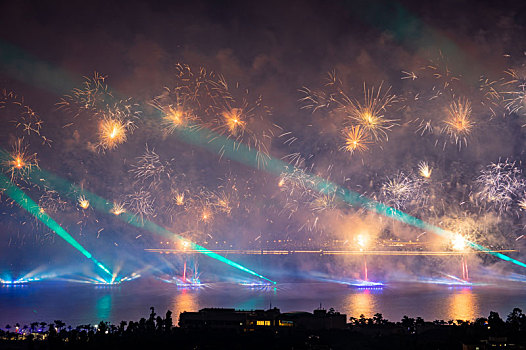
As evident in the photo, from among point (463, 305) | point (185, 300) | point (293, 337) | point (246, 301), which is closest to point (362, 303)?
point (463, 305)

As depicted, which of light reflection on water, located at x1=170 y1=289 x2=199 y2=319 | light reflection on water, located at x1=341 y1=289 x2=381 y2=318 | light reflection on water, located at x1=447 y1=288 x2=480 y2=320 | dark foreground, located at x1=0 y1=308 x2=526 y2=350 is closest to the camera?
dark foreground, located at x1=0 y1=308 x2=526 y2=350

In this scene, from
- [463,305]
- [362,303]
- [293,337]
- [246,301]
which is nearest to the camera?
[293,337]

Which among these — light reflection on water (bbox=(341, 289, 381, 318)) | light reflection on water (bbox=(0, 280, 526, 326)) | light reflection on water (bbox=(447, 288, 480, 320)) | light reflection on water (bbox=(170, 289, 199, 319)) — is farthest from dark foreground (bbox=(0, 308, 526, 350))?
light reflection on water (bbox=(170, 289, 199, 319))

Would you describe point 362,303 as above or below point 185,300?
below

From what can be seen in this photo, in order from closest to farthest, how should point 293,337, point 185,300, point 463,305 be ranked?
point 293,337
point 463,305
point 185,300

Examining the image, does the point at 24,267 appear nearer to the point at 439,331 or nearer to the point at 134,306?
the point at 134,306

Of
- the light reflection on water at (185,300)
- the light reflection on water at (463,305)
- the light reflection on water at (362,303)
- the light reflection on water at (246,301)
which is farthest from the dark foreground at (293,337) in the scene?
the light reflection on water at (185,300)

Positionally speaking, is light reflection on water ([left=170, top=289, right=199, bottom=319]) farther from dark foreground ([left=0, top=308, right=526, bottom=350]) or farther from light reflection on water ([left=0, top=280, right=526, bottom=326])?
dark foreground ([left=0, top=308, right=526, bottom=350])

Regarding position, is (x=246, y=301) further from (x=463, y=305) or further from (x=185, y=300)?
(x=463, y=305)

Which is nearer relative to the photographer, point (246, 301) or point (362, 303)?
point (362, 303)
